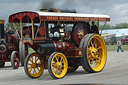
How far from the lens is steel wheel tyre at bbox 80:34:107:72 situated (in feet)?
42.1

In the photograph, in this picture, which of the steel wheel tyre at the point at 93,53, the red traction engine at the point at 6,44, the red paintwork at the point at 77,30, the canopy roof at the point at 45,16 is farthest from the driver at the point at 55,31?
the red traction engine at the point at 6,44

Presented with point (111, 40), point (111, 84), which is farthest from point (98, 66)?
point (111, 40)

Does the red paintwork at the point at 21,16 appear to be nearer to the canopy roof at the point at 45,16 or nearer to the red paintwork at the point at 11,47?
the canopy roof at the point at 45,16

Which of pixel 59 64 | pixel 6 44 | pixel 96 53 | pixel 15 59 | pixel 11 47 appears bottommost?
pixel 15 59

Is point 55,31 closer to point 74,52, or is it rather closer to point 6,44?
point 74,52

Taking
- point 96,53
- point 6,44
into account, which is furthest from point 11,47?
point 96,53

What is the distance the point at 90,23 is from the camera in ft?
47.0

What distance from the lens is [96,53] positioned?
13.5 m

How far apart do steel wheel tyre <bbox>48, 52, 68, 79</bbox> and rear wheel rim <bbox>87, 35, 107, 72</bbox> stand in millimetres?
1232

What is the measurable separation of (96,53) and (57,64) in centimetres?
220

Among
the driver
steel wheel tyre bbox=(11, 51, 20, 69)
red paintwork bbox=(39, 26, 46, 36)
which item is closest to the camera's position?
red paintwork bbox=(39, 26, 46, 36)

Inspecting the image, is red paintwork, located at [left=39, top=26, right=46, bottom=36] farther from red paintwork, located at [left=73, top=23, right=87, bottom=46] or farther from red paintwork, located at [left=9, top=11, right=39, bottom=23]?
red paintwork, located at [left=73, top=23, right=87, bottom=46]

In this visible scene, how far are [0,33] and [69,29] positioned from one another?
5.77 m

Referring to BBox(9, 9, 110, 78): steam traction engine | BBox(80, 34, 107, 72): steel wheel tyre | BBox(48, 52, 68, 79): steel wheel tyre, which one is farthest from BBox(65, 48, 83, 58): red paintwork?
BBox(48, 52, 68, 79): steel wheel tyre
